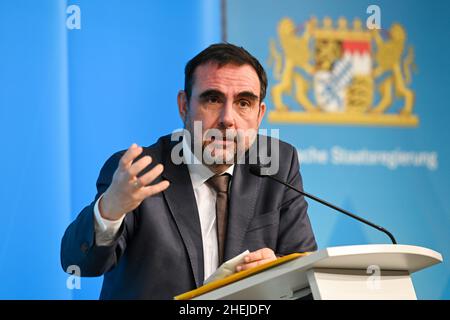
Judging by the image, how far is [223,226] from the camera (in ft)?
8.38

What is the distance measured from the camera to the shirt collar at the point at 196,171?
8.62 ft

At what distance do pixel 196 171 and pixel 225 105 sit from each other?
10.6 inches

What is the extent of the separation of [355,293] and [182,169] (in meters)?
1.03

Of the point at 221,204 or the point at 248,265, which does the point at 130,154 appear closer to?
the point at 248,265

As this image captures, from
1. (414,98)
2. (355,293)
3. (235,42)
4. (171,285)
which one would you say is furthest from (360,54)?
(355,293)

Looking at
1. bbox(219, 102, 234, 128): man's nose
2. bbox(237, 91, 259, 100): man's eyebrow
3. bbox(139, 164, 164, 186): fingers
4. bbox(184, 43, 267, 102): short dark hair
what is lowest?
bbox(139, 164, 164, 186): fingers

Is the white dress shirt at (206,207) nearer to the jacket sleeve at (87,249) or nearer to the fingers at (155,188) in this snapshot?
the jacket sleeve at (87,249)

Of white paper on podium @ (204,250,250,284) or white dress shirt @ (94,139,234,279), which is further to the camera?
white dress shirt @ (94,139,234,279)

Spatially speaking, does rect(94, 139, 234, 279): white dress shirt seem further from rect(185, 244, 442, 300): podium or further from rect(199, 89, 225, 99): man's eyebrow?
rect(185, 244, 442, 300): podium

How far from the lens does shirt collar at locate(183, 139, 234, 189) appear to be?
263 cm

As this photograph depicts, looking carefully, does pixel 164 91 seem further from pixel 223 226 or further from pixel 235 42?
pixel 223 226

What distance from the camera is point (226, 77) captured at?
2615 millimetres

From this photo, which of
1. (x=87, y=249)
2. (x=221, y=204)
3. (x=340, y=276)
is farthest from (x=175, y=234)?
(x=340, y=276)

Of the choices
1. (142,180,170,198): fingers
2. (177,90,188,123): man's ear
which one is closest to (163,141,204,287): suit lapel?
(177,90,188,123): man's ear
